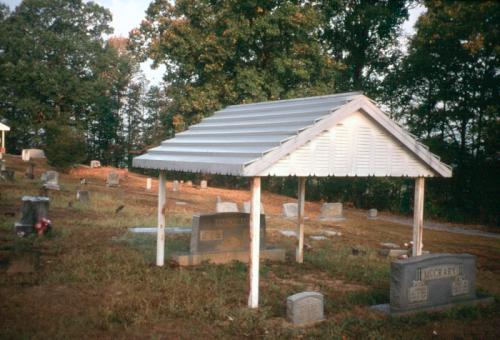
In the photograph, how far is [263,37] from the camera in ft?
98.7

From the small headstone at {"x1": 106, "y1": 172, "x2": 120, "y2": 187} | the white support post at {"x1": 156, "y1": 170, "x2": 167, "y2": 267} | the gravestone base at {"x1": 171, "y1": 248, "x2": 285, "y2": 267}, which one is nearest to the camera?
the white support post at {"x1": 156, "y1": 170, "x2": 167, "y2": 267}

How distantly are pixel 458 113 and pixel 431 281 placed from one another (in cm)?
2048

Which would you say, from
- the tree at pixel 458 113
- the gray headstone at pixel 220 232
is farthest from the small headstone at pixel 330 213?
the gray headstone at pixel 220 232

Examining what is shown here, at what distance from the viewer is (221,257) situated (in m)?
12.5

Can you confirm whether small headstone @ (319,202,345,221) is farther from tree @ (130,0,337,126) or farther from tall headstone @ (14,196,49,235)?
tall headstone @ (14,196,49,235)

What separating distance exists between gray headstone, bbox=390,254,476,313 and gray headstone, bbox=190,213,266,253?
519cm

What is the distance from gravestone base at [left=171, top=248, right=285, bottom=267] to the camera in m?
12.0

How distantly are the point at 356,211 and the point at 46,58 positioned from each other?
118 feet

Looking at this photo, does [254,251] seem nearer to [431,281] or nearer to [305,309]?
[305,309]

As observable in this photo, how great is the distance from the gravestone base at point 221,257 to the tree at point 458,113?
15.3 meters

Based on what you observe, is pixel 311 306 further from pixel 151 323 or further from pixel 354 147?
pixel 354 147

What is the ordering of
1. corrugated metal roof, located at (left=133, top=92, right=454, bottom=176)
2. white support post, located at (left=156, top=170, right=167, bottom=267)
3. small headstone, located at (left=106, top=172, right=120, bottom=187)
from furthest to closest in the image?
1. small headstone, located at (left=106, top=172, right=120, bottom=187)
2. white support post, located at (left=156, top=170, right=167, bottom=267)
3. corrugated metal roof, located at (left=133, top=92, right=454, bottom=176)

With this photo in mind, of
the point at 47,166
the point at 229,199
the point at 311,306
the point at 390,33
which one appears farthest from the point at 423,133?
the point at 47,166

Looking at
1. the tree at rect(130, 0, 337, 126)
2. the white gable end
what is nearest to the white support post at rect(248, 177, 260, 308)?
the white gable end
